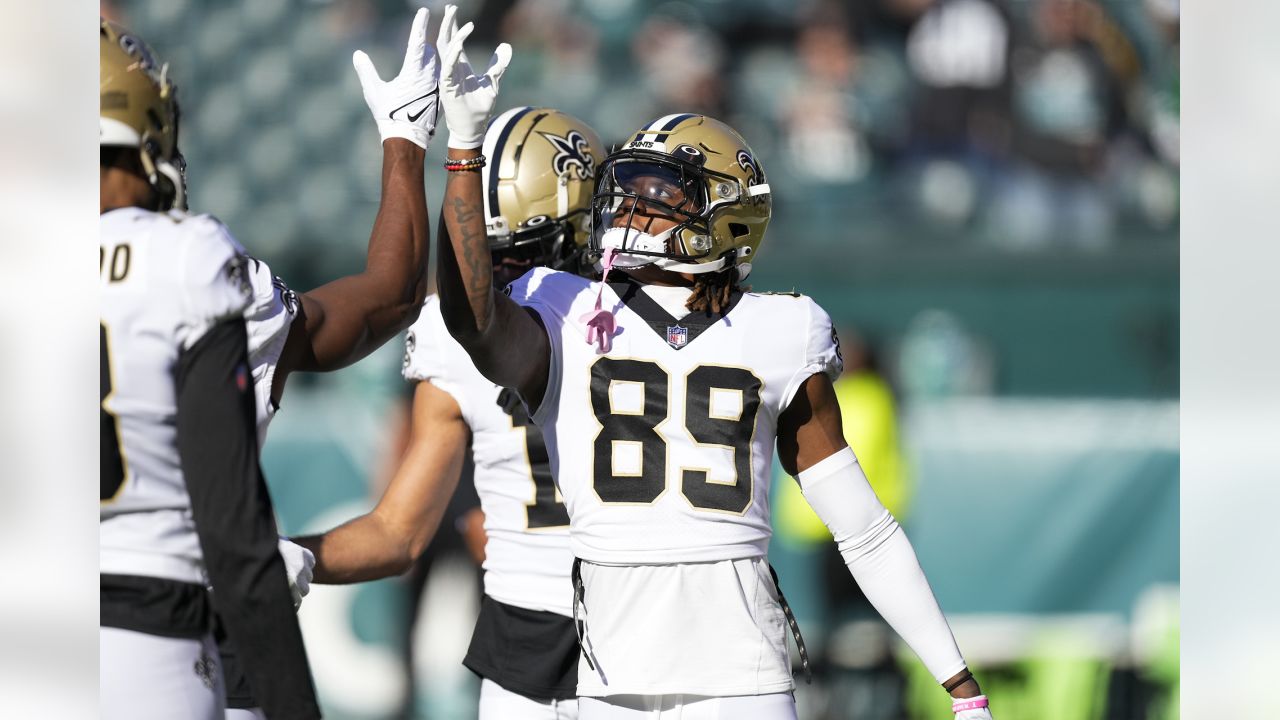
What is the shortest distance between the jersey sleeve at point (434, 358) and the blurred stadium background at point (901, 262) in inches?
100

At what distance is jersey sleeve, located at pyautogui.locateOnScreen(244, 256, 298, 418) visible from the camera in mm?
2305

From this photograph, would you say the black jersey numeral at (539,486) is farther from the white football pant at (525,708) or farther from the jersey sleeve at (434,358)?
the white football pant at (525,708)

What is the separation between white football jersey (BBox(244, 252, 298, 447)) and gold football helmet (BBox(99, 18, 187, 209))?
18cm

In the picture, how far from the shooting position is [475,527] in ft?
13.2

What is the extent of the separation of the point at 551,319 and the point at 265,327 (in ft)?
2.19

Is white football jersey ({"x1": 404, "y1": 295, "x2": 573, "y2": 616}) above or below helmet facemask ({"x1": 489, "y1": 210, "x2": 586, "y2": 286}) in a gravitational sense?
below

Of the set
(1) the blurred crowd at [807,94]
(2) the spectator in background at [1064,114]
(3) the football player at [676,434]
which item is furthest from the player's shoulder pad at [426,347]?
(2) the spectator in background at [1064,114]

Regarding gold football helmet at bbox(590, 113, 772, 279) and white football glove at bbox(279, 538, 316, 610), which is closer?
white football glove at bbox(279, 538, 316, 610)

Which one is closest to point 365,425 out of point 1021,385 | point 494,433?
point 494,433

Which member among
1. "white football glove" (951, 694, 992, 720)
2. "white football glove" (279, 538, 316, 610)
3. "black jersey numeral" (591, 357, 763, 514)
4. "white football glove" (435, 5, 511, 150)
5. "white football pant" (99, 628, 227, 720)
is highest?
"white football glove" (435, 5, 511, 150)

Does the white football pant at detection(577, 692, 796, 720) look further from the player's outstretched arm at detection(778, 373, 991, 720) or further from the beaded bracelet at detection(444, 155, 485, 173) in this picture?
the beaded bracelet at detection(444, 155, 485, 173)

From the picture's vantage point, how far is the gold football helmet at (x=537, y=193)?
3803mm

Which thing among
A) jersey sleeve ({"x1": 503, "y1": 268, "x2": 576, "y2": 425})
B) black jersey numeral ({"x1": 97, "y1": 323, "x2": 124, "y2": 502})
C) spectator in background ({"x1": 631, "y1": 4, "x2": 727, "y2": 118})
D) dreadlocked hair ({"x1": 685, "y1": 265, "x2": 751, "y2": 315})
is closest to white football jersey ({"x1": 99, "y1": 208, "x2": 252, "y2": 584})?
black jersey numeral ({"x1": 97, "y1": 323, "x2": 124, "y2": 502})
